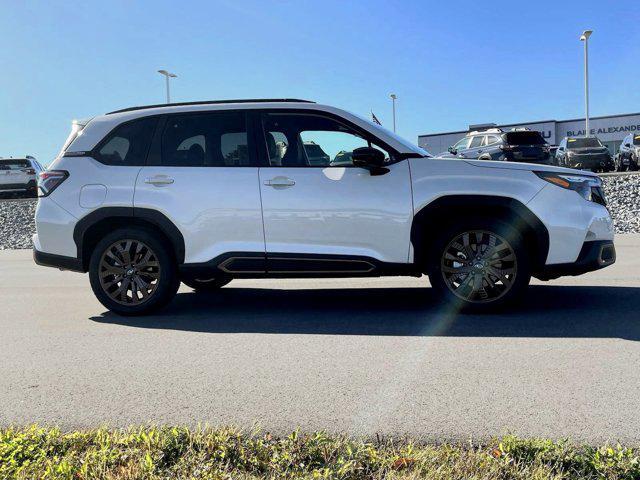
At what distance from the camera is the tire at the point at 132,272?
5711mm

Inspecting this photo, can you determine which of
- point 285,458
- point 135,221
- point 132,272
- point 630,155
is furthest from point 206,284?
point 630,155

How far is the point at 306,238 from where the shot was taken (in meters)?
5.48

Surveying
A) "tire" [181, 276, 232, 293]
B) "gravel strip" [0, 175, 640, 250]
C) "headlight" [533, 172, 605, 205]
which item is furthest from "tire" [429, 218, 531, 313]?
"gravel strip" [0, 175, 640, 250]

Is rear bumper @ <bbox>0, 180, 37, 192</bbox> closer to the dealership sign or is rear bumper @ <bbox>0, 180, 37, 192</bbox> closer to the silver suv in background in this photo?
the silver suv in background

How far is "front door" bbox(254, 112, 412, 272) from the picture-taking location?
17.7ft

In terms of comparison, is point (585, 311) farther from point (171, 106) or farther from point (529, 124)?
point (529, 124)

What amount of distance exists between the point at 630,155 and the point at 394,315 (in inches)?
898

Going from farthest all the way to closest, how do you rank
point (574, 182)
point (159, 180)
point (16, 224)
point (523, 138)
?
point (523, 138), point (16, 224), point (159, 180), point (574, 182)

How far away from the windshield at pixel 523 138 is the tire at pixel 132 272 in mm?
18316

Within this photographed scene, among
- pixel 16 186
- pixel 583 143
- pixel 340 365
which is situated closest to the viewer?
pixel 340 365

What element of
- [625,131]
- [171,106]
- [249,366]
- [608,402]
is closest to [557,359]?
[608,402]

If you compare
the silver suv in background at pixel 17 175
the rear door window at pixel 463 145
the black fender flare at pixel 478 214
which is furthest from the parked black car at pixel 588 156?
the silver suv in background at pixel 17 175

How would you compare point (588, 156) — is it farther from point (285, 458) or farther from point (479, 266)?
point (285, 458)

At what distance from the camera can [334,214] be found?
541 cm
